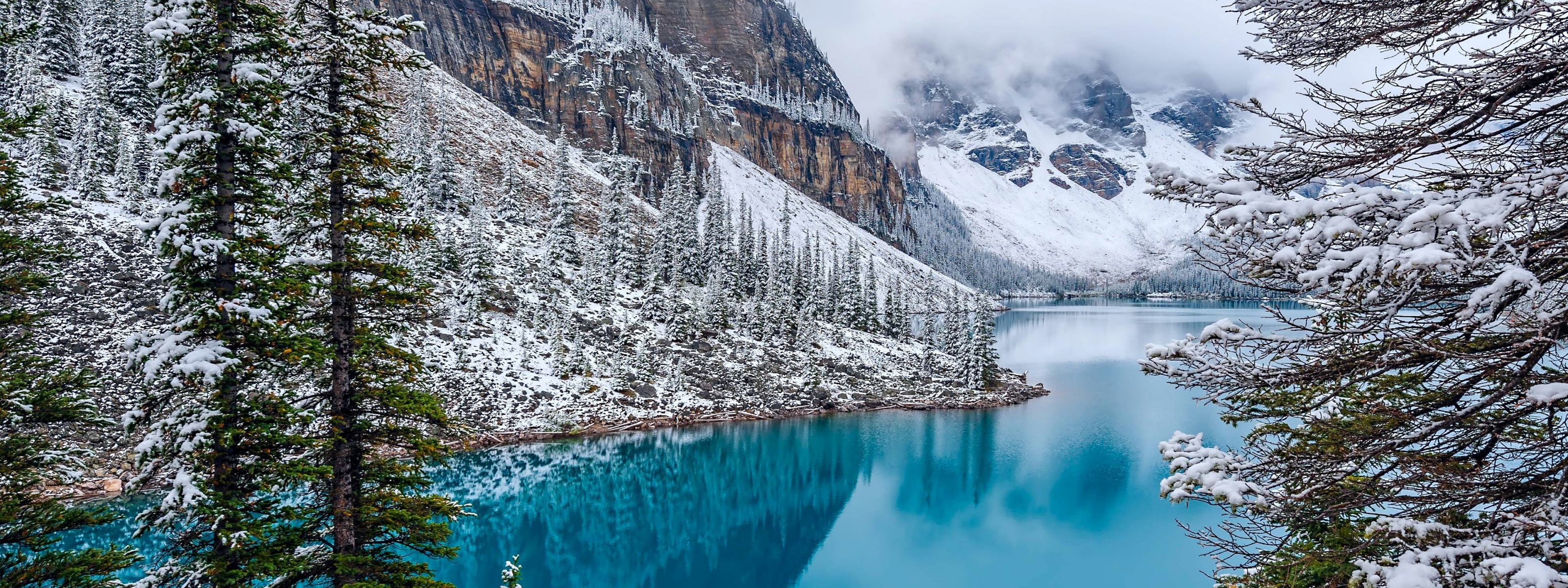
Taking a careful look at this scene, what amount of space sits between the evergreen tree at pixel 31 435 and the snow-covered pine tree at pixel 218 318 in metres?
0.86

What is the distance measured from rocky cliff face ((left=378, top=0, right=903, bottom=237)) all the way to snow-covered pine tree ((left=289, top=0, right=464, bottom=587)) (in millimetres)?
88259

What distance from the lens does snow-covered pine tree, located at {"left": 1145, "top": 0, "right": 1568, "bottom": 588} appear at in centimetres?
331

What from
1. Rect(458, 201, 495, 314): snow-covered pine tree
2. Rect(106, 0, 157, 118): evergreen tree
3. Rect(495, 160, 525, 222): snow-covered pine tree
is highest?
Rect(106, 0, 157, 118): evergreen tree

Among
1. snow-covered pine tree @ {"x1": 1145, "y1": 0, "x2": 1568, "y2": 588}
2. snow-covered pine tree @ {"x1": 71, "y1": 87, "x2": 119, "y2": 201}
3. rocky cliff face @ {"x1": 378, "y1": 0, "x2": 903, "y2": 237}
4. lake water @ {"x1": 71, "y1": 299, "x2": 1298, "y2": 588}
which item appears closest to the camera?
snow-covered pine tree @ {"x1": 1145, "y1": 0, "x2": 1568, "y2": 588}

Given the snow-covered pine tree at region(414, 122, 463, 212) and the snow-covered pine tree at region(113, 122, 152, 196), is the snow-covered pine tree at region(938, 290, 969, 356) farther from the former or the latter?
the snow-covered pine tree at region(113, 122, 152, 196)

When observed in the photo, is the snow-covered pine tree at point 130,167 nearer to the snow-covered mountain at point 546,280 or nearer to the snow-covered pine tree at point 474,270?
the snow-covered mountain at point 546,280

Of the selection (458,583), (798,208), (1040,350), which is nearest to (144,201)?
(458,583)

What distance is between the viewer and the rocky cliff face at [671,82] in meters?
104

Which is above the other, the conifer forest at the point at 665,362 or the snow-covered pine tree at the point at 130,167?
the snow-covered pine tree at the point at 130,167

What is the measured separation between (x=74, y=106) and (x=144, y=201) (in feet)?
52.5

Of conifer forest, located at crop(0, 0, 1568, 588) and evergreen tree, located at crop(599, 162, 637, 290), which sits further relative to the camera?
evergreen tree, located at crop(599, 162, 637, 290)

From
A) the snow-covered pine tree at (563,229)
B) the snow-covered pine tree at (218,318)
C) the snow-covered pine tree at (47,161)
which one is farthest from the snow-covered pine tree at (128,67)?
the snow-covered pine tree at (218,318)

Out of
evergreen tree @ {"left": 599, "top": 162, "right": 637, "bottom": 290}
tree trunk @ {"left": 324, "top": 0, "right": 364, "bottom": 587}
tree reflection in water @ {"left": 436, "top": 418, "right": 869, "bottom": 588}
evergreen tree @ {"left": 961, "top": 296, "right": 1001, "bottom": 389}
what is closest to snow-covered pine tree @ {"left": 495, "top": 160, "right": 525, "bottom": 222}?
evergreen tree @ {"left": 599, "top": 162, "right": 637, "bottom": 290}

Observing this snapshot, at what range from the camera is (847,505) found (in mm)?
31844
